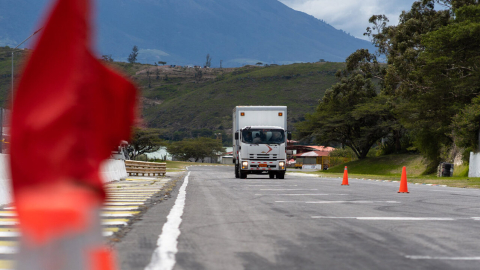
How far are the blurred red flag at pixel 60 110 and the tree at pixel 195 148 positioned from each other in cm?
12562

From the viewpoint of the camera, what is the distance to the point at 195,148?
128 meters

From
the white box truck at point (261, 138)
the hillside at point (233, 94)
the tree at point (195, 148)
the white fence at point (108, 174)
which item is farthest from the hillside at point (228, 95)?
the white fence at point (108, 174)

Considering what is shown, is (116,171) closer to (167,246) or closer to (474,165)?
(167,246)

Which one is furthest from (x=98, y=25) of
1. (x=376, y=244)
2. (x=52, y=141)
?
(x=376, y=244)

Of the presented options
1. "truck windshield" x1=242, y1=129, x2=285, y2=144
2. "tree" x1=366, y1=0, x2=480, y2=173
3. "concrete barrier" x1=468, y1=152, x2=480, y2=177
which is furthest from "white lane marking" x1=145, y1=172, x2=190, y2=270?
"tree" x1=366, y1=0, x2=480, y2=173

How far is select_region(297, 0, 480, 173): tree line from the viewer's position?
36.6 m

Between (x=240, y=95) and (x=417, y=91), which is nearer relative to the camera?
(x=417, y=91)

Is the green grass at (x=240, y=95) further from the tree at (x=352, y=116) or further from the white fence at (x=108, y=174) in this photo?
the white fence at (x=108, y=174)

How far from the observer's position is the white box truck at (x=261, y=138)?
94.7 ft

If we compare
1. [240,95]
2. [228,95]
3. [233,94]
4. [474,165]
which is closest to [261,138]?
[474,165]

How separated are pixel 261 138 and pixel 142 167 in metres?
8.38

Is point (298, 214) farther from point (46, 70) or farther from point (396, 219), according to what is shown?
point (46, 70)

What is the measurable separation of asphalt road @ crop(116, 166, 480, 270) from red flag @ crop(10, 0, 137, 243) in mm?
3777

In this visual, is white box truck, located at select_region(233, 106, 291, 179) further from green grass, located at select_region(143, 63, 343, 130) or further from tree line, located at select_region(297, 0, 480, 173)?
green grass, located at select_region(143, 63, 343, 130)
